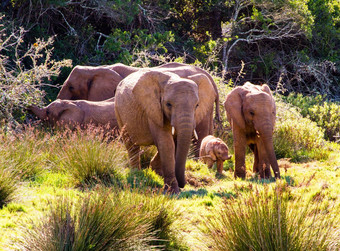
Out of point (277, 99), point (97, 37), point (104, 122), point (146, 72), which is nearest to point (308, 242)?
point (146, 72)

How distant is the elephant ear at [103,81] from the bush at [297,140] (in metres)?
4.78

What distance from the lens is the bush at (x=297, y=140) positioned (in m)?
13.8

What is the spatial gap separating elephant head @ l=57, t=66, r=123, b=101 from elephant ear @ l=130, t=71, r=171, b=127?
540 centimetres

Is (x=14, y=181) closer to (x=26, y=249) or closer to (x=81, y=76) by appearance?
(x=26, y=249)

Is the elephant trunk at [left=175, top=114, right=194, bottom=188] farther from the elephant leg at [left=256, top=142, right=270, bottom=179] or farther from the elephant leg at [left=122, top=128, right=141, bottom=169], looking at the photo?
the elephant leg at [left=256, top=142, right=270, bottom=179]

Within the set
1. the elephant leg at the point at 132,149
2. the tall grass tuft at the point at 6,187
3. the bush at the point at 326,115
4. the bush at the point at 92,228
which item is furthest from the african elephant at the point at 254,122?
the bush at the point at 326,115

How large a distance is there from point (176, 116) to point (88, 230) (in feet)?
12.2

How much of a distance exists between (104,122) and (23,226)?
7.57 m

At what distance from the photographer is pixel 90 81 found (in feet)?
47.6

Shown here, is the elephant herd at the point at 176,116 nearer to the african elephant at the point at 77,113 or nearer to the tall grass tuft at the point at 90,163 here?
the african elephant at the point at 77,113

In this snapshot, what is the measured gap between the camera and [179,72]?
425 inches

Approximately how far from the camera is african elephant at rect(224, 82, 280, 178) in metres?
9.87

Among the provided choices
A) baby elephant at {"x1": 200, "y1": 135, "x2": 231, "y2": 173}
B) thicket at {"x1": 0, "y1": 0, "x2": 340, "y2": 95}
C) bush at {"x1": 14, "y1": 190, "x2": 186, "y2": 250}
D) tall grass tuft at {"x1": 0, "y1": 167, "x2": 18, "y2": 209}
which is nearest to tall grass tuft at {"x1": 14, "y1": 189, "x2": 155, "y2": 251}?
bush at {"x1": 14, "y1": 190, "x2": 186, "y2": 250}

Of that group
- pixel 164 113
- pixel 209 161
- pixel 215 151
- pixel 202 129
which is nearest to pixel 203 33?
pixel 202 129
